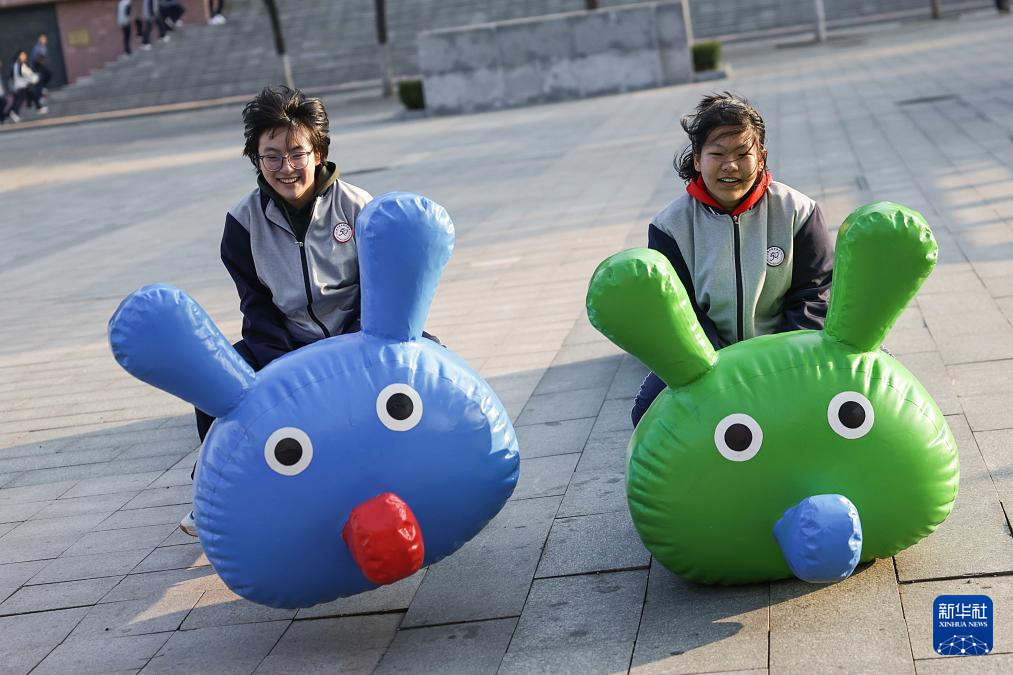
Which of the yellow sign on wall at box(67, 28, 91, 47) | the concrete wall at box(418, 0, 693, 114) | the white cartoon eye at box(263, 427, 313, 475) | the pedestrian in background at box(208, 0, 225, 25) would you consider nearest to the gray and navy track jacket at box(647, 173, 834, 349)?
the white cartoon eye at box(263, 427, 313, 475)

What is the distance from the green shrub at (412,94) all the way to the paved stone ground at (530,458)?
361 inches

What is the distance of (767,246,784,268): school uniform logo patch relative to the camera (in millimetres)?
4074

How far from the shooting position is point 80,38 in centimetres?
4103

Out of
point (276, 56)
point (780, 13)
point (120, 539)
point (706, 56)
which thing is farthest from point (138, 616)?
point (276, 56)

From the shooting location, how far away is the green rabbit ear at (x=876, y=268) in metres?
3.25

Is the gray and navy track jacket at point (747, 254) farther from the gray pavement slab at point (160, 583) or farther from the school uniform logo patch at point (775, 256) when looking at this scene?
the gray pavement slab at point (160, 583)

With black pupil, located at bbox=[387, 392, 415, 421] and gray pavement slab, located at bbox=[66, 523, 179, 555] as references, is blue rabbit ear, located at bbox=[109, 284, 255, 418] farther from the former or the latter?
gray pavement slab, located at bbox=[66, 523, 179, 555]

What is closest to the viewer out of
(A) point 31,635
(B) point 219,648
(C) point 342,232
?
(B) point 219,648

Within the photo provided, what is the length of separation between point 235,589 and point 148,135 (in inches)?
925

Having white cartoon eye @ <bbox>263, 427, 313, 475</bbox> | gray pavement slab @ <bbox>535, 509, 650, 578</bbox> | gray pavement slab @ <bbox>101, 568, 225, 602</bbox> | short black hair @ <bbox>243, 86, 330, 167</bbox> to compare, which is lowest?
gray pavement slab @ <bbox>101, 568, 225, 602</bbox>

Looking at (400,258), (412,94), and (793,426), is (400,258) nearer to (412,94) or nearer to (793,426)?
(793,426)

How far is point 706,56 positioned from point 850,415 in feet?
68.4

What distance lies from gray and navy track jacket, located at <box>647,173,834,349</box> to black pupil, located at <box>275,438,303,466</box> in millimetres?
1409

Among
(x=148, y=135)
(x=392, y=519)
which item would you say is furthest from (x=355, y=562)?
(x=148, y=135)
